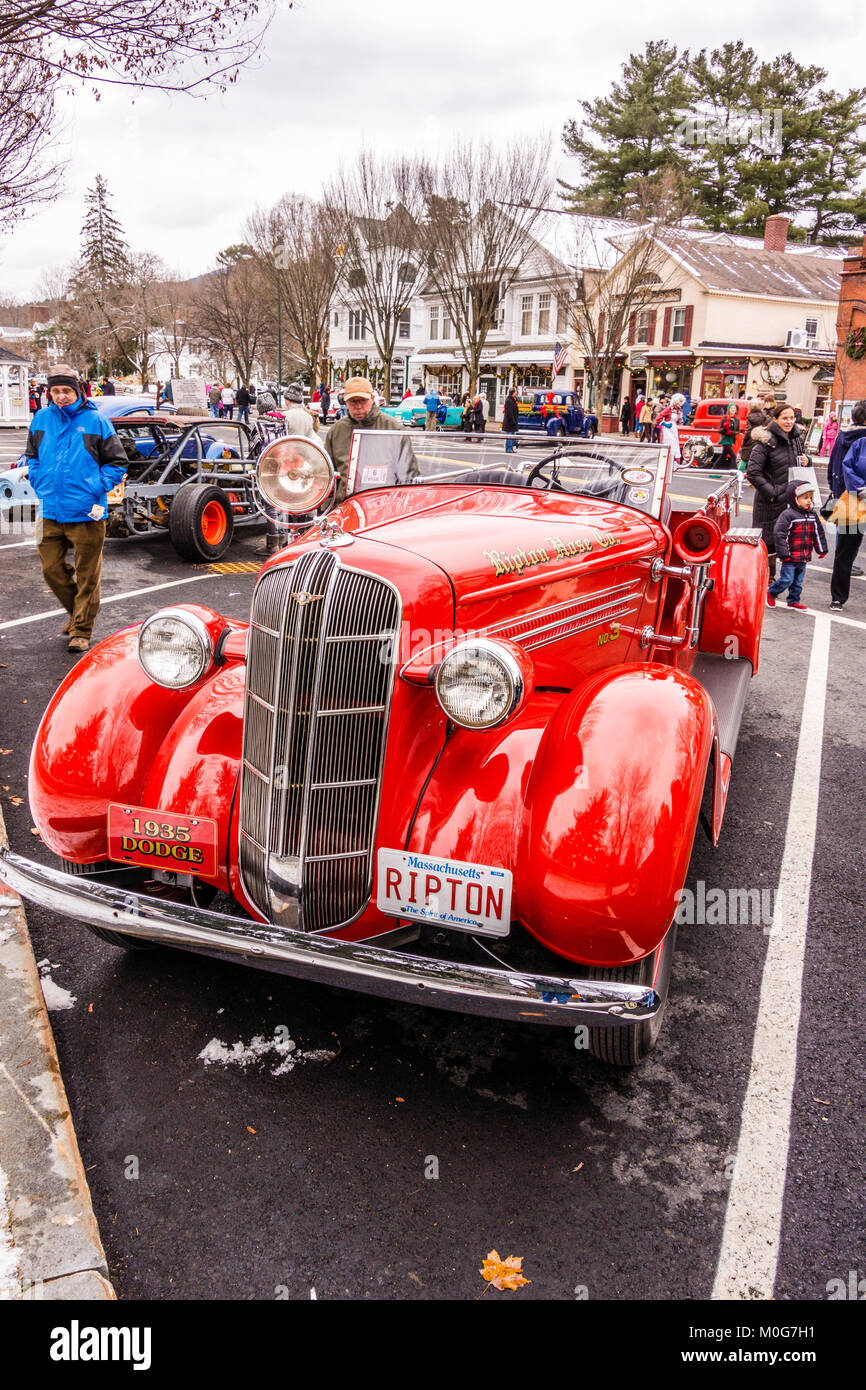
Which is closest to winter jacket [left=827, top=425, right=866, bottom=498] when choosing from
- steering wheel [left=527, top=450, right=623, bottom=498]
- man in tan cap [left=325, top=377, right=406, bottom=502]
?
man in tan cap [left=325, top=377, right=406, bottom=502]

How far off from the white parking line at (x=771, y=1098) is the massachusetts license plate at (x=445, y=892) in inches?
38.1

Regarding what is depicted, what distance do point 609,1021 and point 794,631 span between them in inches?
278

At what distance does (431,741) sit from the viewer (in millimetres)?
2828

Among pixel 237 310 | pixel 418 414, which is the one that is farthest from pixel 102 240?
pixel 418 414

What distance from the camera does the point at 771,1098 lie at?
112 inches

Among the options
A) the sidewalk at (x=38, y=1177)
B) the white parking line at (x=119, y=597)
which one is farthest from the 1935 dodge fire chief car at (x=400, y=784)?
the white parking line at (x=119, y=597)

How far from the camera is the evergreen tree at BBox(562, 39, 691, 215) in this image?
41438 millimetres

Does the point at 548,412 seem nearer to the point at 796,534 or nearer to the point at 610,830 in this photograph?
the point at 796,534

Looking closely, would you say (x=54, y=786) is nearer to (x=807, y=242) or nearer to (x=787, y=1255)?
(x=787, y=1255)

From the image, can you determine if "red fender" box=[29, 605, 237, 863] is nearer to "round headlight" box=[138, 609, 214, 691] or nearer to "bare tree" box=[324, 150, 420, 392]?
"round headlight" box=[138, 609, 214, 691]

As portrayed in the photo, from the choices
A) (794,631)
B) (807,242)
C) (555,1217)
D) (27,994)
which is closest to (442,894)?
(555,1217)

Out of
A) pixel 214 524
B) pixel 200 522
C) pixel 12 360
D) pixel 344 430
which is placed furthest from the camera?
pixel 12 360

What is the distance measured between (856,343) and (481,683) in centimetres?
3336

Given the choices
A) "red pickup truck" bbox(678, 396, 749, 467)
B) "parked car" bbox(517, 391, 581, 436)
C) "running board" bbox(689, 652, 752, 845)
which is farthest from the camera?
"parked car" bbox(517, 391, 581, 436)
